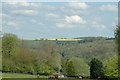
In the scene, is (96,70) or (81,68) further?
(81,68)

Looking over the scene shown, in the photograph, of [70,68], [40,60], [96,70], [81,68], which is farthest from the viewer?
[40,60]

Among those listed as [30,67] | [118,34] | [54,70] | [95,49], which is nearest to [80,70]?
[54,70]

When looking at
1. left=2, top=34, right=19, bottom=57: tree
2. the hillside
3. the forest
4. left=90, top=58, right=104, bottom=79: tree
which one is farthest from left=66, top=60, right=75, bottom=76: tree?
the hillside

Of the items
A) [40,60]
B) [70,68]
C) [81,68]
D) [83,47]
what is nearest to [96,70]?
[81,68]

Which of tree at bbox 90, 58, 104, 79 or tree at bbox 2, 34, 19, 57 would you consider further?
tree at bbox 2, 34, 19, 57

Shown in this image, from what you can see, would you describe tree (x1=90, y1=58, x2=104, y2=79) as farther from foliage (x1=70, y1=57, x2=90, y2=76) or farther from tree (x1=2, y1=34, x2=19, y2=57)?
tree (x1=2, y1=34, x2=19, y2=57)

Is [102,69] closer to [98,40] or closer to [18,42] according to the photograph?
[18,42]

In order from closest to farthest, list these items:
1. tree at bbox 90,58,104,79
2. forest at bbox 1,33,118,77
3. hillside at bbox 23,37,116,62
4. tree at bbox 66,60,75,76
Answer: tree at bbox 90,58,104,79 → forest at bbox 1,33,118,77 → tree at bbox 66,60,75,76 → hillside at bbox 23,37,116,62

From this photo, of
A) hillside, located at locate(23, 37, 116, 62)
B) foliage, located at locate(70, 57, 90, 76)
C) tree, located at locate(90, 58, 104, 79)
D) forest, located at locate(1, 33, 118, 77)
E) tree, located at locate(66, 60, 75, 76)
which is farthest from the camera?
hillside, located at locate(23, 37, 116, 62)

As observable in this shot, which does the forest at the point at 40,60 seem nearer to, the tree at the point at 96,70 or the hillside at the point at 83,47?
the tree at the point at 96,70

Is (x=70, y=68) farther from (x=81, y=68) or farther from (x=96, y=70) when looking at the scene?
(x=96, y=70)

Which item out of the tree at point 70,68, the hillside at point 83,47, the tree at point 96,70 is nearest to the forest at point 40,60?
the tree at point 70,68

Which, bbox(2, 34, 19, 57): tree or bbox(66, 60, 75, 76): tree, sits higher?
bbox(2, 34, 19, 57): tree

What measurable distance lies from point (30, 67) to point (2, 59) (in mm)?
7823
